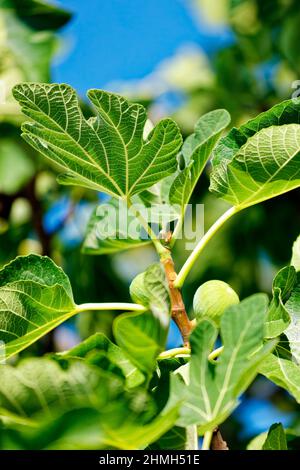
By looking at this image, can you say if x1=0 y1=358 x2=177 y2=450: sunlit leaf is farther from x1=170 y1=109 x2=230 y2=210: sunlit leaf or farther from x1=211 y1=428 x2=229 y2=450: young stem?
x1=170 y1=109 x2=230 y2=210: sunlit leaf

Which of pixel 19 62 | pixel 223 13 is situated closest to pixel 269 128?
pixel 19 62

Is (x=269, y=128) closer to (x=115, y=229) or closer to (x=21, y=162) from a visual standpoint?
(x=115, y=229)

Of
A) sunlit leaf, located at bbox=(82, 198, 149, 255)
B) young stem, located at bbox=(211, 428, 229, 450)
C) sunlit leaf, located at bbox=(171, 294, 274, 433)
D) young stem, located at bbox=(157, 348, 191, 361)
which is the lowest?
young stem, located at bbox=(211, 428, 229, 450)

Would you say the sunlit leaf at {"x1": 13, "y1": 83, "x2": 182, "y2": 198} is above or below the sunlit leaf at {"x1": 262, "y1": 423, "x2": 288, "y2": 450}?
above

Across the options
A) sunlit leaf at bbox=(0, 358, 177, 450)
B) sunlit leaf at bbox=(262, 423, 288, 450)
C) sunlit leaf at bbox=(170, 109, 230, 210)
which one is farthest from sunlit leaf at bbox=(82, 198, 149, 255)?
sunlit leaf at bbox=(0, 358, 177, 450)

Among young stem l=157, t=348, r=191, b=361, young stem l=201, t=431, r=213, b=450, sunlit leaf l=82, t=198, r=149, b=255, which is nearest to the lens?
young stem l=201, t=431, r=213, b=450

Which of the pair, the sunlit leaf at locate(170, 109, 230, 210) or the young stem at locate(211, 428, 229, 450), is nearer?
the young stem at locate(211, 428, 229, 450)

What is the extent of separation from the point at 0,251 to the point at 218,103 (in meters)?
1.20

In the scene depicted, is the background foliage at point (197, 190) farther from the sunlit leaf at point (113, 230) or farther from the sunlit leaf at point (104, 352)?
the sunlit leaf at point (104, 352)

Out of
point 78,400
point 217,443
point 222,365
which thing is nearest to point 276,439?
point 217,443

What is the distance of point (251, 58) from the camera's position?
3125mm

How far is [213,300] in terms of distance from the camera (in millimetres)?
884

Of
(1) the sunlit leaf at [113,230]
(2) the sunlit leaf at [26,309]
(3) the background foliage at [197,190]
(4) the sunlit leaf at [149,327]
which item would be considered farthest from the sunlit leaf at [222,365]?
(3) the background foliage at [197,190]

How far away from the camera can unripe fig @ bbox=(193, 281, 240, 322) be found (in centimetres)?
88
